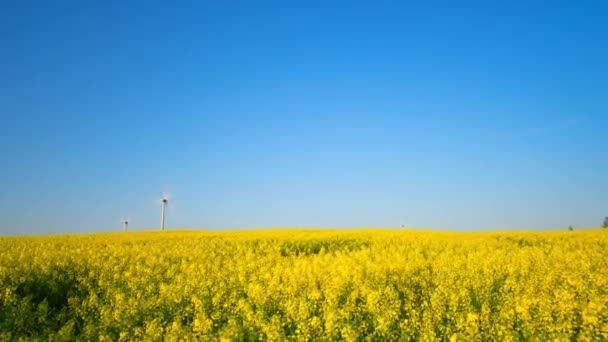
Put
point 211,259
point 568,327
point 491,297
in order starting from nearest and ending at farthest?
point 568,327
point 491,297
point 211,259

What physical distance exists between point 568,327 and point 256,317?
5.22 m

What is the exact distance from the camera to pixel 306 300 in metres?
10.9

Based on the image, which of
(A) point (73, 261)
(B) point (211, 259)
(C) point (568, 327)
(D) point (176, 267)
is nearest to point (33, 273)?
(A) point (73, 261)

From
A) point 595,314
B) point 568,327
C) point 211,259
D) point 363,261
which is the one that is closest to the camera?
point 568,327

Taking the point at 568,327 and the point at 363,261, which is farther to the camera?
the point at 363,261

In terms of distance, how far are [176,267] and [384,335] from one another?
34.1 feet

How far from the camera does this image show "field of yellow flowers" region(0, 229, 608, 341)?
7.68m

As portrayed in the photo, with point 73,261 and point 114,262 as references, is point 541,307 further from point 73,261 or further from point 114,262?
point 73,261

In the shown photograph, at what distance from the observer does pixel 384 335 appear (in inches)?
301

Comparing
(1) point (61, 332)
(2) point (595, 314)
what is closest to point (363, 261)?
(2) point (595, 314)

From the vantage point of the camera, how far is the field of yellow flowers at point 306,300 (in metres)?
7.68

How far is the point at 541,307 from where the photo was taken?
8.45m

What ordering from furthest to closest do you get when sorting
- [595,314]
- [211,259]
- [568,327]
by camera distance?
[211,259]
[595,314]
[568,327]

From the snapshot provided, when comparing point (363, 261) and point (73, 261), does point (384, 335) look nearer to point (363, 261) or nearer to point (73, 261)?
point (363, 261)
